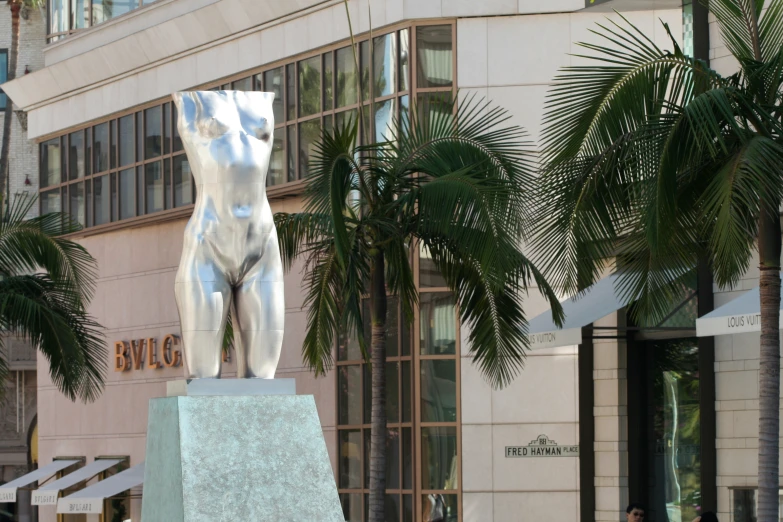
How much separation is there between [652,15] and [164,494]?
13527 mm

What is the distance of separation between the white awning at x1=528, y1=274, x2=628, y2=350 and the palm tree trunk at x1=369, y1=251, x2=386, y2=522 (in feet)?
8.75

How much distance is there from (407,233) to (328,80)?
8238 mm

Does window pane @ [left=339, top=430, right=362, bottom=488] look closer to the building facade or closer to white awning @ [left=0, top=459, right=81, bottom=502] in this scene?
the building facade

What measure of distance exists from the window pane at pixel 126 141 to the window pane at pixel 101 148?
494mm

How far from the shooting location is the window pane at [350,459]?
22609 millimetres

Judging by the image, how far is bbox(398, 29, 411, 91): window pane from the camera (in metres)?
21.8

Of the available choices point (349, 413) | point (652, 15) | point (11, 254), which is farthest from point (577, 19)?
point (11, 254)

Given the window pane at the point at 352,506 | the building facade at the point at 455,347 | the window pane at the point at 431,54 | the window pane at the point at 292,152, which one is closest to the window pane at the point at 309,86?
the building facade at the point at 455,347

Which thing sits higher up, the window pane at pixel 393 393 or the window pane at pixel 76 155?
the window pane at pixel 76 155

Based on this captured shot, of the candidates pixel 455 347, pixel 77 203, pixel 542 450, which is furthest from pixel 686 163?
pixel 77 203

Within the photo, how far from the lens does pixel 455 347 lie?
21.3 m

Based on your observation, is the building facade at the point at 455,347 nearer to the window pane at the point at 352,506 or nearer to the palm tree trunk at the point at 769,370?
the window pane at the point at 352,506

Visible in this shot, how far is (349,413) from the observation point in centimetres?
2280

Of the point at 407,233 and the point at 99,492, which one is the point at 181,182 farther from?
the point at 407,233
